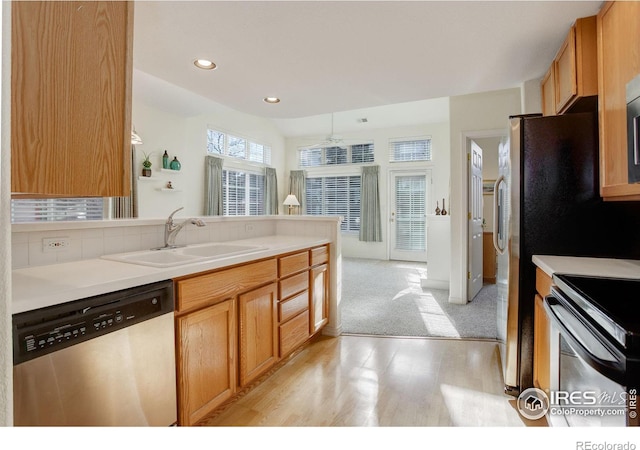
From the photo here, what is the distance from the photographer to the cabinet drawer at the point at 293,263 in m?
2.19

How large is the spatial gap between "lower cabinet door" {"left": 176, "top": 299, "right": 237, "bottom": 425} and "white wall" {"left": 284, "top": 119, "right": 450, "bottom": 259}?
19.5 feet

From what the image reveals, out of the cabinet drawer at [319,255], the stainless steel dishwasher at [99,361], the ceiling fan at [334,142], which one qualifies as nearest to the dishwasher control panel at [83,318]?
the stainless steel dishwasher at [99,361]

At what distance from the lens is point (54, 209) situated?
3.99 meters

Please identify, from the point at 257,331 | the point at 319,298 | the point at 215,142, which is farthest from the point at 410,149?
the point at 257,331

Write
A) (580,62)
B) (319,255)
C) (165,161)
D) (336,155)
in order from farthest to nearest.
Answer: (336,155)
(165,161)
(319,255)
(580,62)

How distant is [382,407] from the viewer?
5.97 ft

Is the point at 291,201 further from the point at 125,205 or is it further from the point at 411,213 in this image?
the point at 125,205

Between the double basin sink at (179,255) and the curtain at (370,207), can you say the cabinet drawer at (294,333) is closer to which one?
the double basin sink at (179,255)

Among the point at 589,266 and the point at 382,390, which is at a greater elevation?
the point at 589,266

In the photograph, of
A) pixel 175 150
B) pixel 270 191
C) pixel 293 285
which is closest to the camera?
pixel 293 285

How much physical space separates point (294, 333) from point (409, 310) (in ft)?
5.74

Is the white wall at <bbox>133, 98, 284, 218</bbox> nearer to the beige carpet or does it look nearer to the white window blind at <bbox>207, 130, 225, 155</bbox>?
the white window blind at <bbox>207, 130, 225, 155</bbox>

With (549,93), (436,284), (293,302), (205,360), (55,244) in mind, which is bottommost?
(436,284)

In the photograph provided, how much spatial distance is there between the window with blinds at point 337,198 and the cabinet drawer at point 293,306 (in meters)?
5.32
